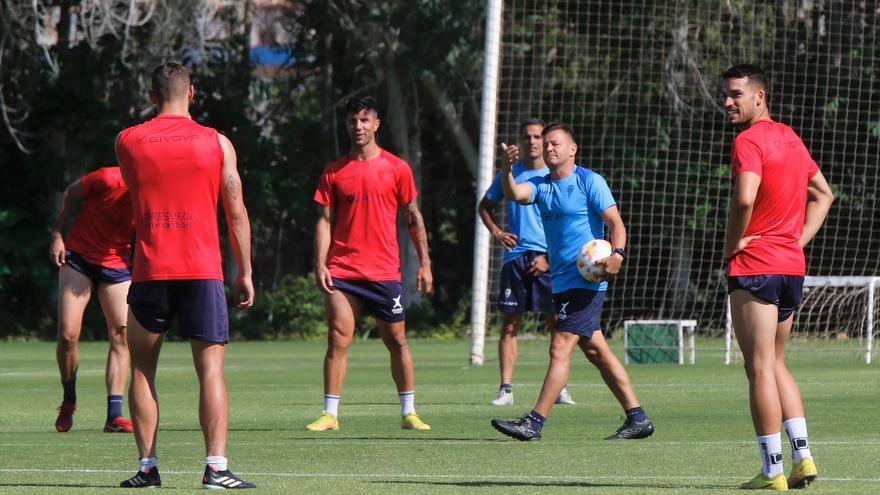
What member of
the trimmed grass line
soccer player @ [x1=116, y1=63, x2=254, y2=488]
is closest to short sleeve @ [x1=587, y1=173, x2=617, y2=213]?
the trimmed grass line

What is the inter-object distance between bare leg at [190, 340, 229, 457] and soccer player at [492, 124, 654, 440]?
3.13 meters

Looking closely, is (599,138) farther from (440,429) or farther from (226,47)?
(440,429)

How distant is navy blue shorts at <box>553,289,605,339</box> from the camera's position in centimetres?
1121

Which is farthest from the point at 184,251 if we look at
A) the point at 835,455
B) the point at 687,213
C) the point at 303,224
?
the point at 303,224

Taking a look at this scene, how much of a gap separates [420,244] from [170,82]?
4.77 metres

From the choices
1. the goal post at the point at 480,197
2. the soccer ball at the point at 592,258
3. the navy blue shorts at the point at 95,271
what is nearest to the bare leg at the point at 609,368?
the soccer ball at the point at 592,258

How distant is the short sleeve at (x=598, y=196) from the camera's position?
11.5m

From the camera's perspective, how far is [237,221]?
8.34 m

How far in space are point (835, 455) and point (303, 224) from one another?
109ft

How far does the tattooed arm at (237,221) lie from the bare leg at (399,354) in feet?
14.1

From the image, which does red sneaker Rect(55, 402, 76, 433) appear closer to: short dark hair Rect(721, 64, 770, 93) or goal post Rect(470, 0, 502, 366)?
short dark hair Rect(721, 64, 770, 93)

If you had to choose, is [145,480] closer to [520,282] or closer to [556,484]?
[556,484]

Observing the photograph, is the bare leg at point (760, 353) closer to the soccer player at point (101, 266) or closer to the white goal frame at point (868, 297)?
the soccer player at point (101, 266)

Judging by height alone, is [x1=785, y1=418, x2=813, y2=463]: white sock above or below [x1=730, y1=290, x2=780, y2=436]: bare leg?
below
